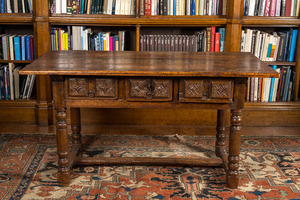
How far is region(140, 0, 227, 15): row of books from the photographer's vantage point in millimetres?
3885

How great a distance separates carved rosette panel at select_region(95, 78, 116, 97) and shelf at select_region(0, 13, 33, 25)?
160cm

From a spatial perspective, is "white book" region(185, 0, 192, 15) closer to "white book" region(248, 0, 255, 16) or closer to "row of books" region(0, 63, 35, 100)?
"white book" region(248, 0, 255, 16)

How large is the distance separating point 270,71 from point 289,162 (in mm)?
1052

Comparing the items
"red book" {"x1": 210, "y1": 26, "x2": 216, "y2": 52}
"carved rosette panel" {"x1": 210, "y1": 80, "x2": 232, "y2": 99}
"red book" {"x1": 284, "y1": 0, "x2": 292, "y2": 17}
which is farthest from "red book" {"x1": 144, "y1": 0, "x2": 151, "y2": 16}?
"carved rosette panel" {"x1": 210, "y1": 80, "x2": 232, "y2": 99}

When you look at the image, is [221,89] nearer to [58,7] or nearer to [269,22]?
[269,22]

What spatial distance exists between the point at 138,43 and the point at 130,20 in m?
0.23

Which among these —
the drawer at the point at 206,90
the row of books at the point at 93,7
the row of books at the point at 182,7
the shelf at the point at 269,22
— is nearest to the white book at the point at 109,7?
the row of books at the point at 93,7

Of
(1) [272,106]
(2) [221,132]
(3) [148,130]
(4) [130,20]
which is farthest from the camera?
(1) [272,106]

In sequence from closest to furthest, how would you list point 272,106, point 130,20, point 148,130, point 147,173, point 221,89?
point 221,89 → point 147,173 → point 130,20 → point 148,130 → point 272,106

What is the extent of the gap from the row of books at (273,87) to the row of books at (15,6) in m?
2.28

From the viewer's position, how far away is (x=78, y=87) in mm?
2643

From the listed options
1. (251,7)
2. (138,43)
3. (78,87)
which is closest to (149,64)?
(78,87)

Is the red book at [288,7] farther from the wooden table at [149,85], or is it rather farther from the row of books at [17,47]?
the row of books at [17,47]

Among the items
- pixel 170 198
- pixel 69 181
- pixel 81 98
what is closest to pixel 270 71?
pixel 170 198
